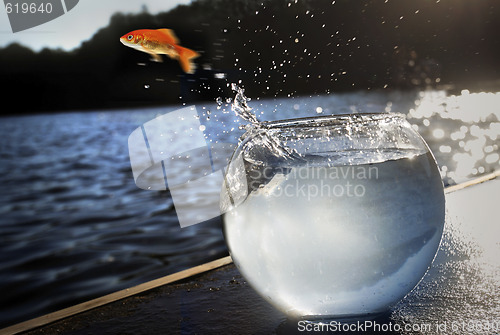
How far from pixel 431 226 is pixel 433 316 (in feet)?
0.49

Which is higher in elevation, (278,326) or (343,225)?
(343,225)

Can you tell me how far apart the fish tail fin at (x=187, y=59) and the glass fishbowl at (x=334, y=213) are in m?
0.57

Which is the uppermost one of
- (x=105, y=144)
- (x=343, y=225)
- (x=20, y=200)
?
(x=343, y=225)

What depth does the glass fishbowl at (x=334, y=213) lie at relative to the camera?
63 centimetres

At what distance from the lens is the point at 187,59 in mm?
1339

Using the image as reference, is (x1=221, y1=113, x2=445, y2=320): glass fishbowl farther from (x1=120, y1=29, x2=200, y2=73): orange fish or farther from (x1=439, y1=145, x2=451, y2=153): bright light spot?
(x1=439, y1=145, x2=451, y2=153): bright light spot

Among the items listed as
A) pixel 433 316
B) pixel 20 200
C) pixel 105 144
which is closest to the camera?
pixel 433 316

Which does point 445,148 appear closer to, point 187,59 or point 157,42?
point 157,42

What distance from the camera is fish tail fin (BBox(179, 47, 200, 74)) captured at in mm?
1242

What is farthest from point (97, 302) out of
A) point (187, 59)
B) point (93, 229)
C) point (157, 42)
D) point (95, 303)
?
point (93, 229)

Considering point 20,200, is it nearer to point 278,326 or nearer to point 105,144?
point 278,326

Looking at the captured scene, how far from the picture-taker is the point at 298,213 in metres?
0.64

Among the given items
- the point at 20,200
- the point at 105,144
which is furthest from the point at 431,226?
the point at 105,144

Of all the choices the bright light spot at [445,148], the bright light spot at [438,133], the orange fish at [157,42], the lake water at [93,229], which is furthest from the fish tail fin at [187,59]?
the bright light spot at [438,133]
